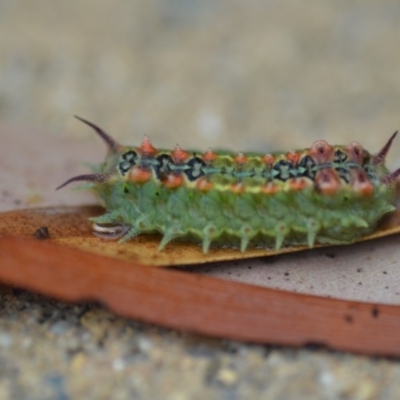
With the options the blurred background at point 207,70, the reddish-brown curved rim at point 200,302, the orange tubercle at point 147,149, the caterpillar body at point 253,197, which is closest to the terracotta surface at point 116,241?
the caterpillar body at point 253,197

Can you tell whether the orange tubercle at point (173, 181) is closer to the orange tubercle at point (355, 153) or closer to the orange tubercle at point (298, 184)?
the orange tubercle at point (298, 184)

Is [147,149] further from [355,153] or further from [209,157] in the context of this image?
[355,153]

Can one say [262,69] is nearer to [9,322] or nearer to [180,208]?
[180,208]

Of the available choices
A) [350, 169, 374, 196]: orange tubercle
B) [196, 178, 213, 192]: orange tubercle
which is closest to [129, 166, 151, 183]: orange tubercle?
[196, 178, 213, 192]: orange tubercle

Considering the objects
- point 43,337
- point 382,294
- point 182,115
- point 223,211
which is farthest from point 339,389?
point 182,115

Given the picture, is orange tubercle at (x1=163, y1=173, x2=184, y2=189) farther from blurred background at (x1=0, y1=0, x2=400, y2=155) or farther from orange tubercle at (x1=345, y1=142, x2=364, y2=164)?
blurred background at (x1=0, y1=0, x2=400, y2=155)

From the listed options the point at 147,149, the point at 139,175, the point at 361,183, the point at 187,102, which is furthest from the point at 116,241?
the point at 187,102
